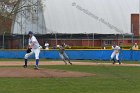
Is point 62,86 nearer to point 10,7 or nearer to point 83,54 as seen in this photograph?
point 83,54

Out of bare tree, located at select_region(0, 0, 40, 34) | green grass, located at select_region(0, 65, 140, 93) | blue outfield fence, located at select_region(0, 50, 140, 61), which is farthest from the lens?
bare tree, located at select_region(0, 0, 40, 34)

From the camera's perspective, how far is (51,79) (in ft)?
55.7

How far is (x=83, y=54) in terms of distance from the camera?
43.1 metres

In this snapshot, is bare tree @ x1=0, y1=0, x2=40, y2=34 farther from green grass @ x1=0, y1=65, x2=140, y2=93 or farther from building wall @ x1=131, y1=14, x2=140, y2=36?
green grass @ x1=0, y1=65, x2=140, y2=93

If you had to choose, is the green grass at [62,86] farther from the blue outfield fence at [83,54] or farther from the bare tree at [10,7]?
the bare tree at [10,7]

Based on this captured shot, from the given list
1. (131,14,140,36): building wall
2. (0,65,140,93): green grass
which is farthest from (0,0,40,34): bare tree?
(0,65,140,93): green grass

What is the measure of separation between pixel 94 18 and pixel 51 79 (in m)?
46.8

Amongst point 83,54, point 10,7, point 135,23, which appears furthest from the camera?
point 135,23

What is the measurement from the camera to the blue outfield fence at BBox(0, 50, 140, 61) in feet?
135

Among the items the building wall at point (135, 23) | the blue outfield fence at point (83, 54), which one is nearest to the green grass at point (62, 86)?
the blue outfield fence at point (83, 54)

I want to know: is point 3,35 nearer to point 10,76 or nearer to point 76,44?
point 76,44

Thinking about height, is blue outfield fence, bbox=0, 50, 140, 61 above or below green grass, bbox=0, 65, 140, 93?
above

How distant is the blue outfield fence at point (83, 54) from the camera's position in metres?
41.2

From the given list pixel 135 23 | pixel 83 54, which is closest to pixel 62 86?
pixel 83 54
